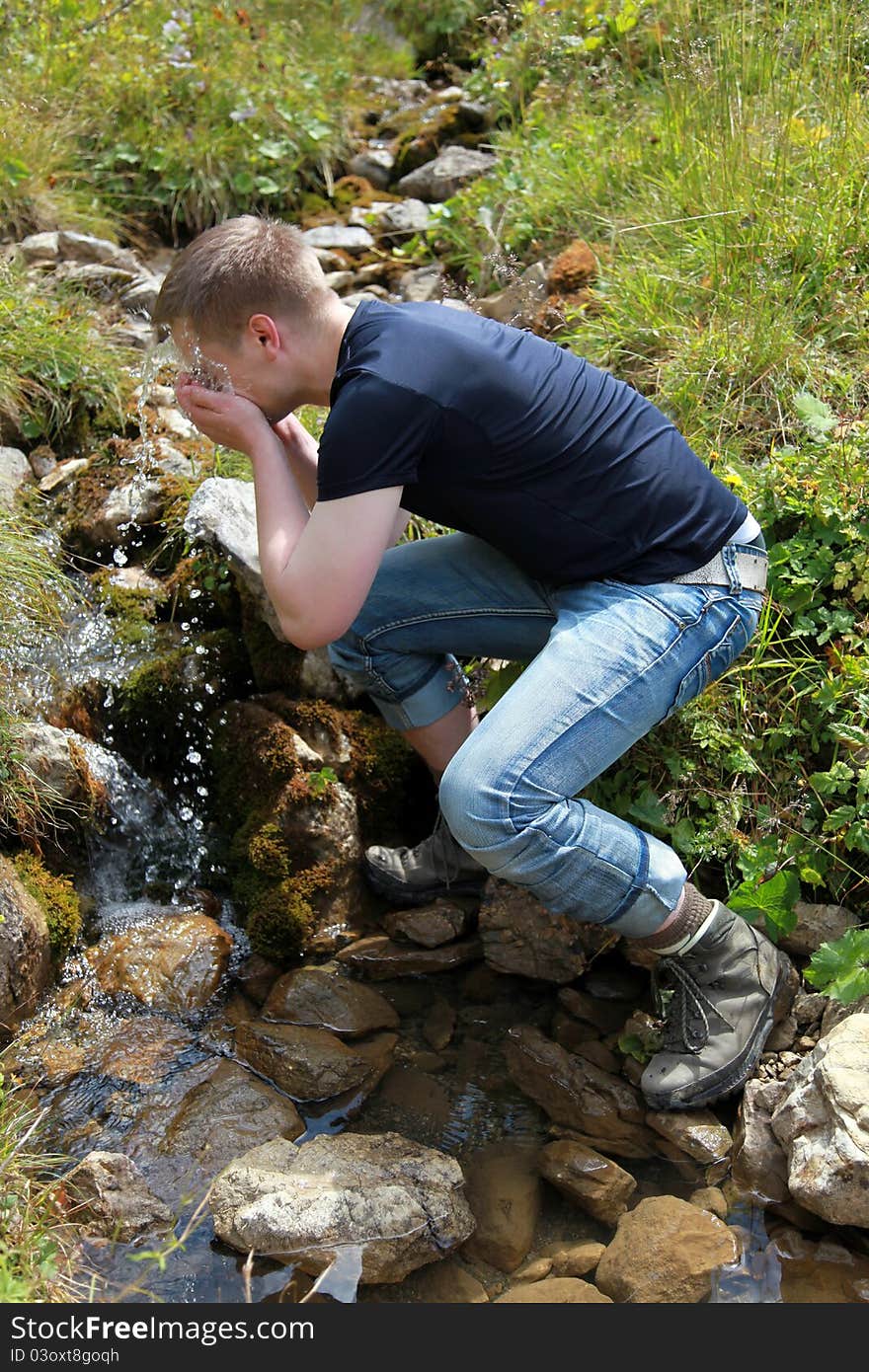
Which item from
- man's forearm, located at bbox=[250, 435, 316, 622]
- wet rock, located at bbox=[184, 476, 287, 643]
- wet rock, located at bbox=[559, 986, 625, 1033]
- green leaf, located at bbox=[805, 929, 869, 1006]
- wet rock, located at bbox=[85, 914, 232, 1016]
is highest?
man's forearm, located at bbox=[250, 435, 316, 622]

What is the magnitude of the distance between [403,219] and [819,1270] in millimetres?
4926

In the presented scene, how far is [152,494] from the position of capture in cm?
423

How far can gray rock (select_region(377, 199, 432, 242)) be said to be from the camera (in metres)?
5.80

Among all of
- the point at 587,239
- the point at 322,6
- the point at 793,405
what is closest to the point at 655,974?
the point at 793,405

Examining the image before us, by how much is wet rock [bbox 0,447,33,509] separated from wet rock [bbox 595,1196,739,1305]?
296cm

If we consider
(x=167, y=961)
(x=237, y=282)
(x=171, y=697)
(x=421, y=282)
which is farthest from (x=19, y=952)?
(x=421, y=282)

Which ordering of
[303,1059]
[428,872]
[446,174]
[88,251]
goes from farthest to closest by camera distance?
[446,174] < [88,251] < [428,872] < [303,1059]

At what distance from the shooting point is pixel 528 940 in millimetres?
3238

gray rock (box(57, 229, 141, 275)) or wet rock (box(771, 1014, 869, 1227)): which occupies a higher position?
gray rock (box(57, 229, 141, 275))

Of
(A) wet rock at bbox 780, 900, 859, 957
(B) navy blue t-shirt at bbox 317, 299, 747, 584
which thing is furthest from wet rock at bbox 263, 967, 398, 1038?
(B) navy blue t-shirt at bbox 317, 299, 747, 584

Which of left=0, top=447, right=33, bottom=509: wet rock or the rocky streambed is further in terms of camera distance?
left=0, top=447, right=33, bottom=509: wet rock

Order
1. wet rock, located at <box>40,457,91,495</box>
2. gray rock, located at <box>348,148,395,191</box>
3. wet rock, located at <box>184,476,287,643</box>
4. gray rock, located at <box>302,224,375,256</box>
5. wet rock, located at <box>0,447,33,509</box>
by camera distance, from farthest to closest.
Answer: gray rock, located at <box>348,148,395,191</box> → gray rock, located at <box>302,224,375,256</box> → wet rock, located at <box>40,457,91,495</box> → wet rock, located at <box>0,447,33,509</box> → wet rock, located at <box>184,476,287,643</box>

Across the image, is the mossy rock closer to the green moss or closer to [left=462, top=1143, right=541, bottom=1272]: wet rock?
the green moss

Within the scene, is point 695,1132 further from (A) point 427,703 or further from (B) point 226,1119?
(A) point 427,703
